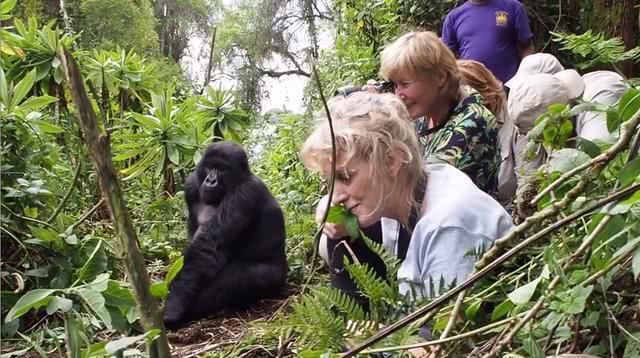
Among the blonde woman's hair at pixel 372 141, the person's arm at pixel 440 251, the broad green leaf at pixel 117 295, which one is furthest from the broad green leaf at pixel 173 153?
the broad green leaf at pixel 117 295

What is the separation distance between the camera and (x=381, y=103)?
1319mm

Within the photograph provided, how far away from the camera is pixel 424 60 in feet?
7.47

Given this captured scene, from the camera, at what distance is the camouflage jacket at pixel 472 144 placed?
215 centimetres

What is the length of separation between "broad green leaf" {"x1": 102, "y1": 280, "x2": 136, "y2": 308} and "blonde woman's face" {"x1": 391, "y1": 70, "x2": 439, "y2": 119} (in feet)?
4.90

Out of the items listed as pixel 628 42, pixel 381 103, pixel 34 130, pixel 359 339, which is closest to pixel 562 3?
pixel 628 42

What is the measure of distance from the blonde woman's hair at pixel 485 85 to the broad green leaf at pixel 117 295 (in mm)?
1792

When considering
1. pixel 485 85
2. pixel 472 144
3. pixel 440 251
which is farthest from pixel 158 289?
pixel 485 85

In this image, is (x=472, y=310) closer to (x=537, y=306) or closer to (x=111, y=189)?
(x=537, y=306)

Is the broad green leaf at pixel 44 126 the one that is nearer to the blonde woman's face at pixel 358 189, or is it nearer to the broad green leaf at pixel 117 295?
the blonde woman's face at pixel 358 189

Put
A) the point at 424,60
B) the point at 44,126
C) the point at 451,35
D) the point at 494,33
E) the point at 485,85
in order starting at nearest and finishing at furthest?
the point at 424,60 → the point at 44,126 → the point at 485,85 → the point at 494,33 → the point at 451,35

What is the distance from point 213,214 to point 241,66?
11.3 m

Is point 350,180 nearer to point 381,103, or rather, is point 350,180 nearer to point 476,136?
point 381,103

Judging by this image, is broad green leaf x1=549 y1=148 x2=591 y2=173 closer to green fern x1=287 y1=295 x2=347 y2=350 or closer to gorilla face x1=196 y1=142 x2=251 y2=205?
green fern x1=287 y1=295 x2=347 y2=350

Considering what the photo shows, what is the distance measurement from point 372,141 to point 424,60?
1096 mm
